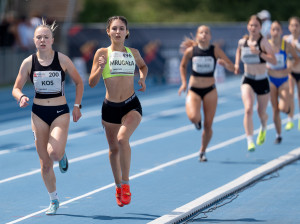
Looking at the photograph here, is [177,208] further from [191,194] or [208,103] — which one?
[208,103]

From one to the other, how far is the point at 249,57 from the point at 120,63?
4.95 metres

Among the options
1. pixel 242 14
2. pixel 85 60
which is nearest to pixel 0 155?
pixel 85 60

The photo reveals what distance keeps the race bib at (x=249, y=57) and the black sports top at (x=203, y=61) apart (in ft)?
2.67

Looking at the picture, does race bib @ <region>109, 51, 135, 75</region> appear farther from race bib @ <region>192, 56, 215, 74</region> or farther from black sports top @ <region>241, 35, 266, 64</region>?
black sports top @ <region>241, 35, 266, 64</region>

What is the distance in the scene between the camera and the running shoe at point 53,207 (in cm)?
951

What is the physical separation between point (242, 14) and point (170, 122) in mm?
43523

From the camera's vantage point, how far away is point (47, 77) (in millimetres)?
9352

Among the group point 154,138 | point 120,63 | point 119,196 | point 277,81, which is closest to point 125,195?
point 119,196

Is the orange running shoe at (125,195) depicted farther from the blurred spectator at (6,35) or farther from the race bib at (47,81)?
the blurred spectator at (6,35)

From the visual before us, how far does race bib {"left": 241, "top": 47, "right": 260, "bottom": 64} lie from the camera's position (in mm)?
14040

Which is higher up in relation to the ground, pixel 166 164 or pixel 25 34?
pixel 25 34

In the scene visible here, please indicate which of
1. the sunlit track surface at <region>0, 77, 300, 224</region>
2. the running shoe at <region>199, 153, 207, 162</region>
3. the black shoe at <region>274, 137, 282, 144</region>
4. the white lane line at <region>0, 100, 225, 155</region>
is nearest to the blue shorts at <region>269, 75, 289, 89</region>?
the black shoe at <region>274, 137, 282, 144</region>

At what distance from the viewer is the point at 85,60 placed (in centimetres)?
3266

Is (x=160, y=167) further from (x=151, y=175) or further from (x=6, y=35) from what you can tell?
(x=6, y=35)
